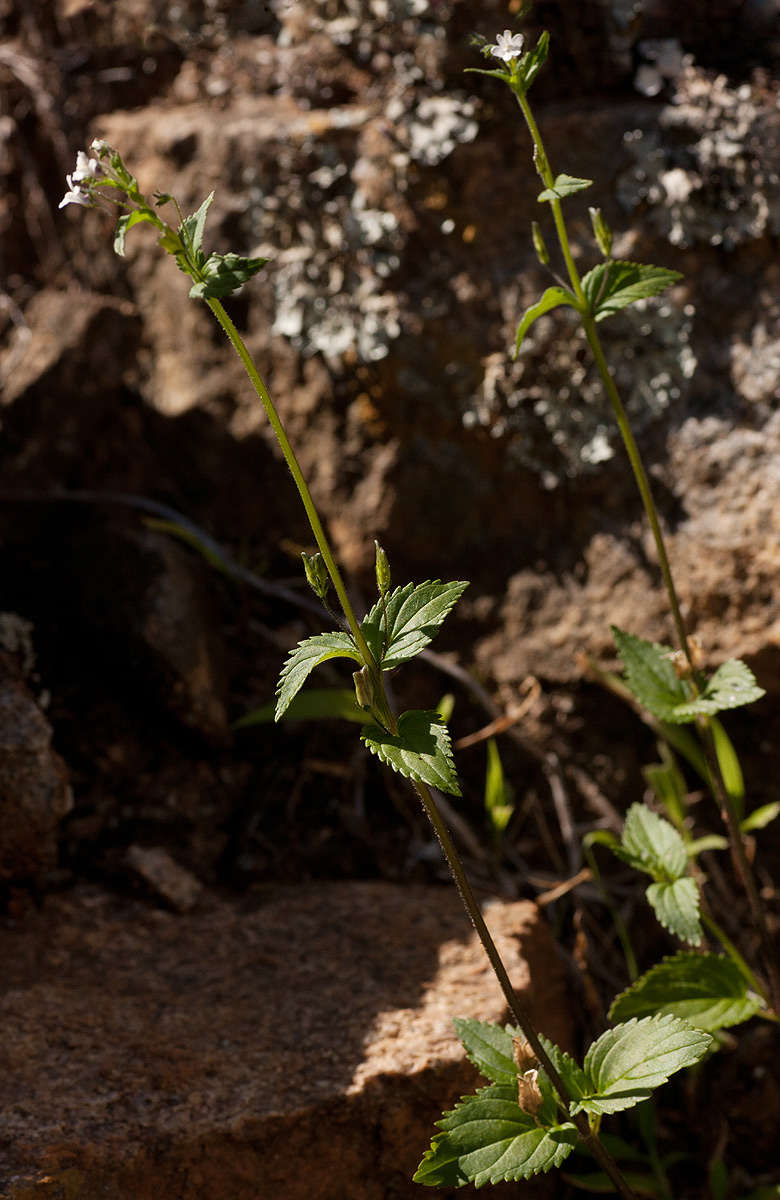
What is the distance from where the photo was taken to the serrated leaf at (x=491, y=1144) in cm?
175

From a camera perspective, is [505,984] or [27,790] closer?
[505,984]

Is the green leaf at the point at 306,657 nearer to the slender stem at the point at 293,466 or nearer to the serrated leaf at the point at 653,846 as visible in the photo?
the slender stem at the point at 293,466

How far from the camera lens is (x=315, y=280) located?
10.0 ft

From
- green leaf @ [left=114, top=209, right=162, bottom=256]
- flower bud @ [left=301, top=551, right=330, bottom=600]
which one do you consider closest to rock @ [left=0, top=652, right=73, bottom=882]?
flower bud @ [left=301, top=551, right=330, bottom=600]

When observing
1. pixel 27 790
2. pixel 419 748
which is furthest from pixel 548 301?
pixel 27 790

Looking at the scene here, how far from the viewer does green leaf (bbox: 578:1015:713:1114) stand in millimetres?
1780

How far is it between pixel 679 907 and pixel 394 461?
1.49 metres

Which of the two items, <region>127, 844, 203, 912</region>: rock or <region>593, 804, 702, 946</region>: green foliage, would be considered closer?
<region>593, 804, 702, 946</region>: green foliage

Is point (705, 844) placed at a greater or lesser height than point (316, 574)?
lesser

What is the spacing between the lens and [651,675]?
223cm

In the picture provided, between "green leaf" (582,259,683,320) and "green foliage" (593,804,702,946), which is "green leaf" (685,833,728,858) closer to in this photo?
"green foliage" (593,804,702,946)

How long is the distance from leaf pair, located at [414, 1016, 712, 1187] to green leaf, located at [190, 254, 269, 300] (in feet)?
4.53

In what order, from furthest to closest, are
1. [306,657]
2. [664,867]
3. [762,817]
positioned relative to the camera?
[762,817]
[664,867]
[306,657]

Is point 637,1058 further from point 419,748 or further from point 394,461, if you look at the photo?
point 394,461
